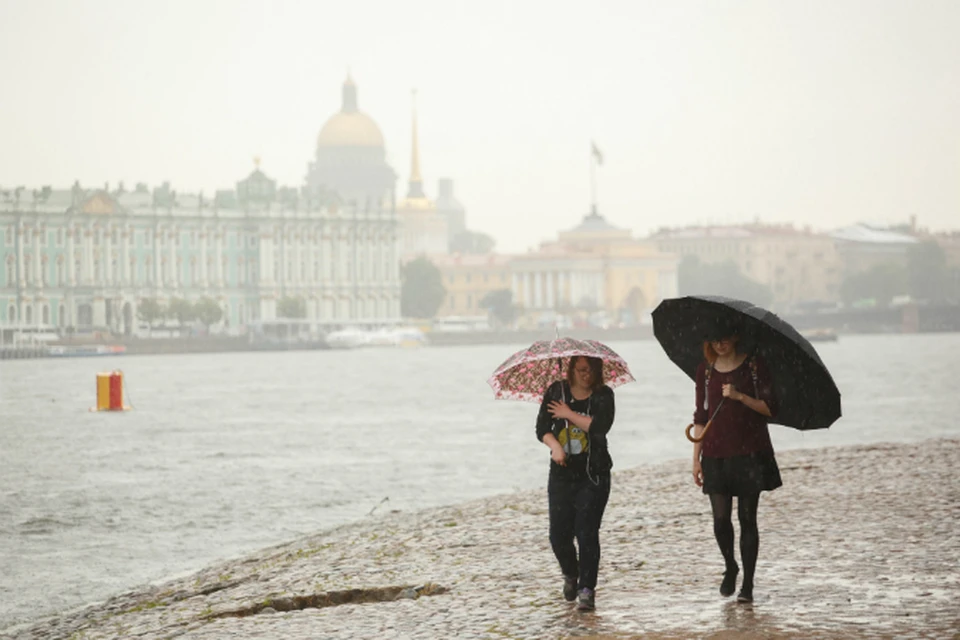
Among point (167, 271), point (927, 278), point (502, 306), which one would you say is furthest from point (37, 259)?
point (927, 278)

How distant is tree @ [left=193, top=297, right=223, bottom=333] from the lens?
285 feet

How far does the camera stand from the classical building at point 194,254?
8462cm

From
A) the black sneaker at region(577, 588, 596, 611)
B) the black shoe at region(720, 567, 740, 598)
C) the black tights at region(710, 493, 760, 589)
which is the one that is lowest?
the black sneaker at region(577, 588, 596, 611)

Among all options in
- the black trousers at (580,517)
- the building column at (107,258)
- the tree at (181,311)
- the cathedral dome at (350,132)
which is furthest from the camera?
the cathedral dome at (350,132)

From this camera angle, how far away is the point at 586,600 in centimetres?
693

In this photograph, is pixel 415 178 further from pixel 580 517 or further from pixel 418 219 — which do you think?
pixel 580 517

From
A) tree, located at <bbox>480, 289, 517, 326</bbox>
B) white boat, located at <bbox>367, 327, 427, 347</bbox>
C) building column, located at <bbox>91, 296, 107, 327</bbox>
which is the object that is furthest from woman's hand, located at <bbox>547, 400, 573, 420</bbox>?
tree, located at <bbox>480, 289, 517, 326</bbox>

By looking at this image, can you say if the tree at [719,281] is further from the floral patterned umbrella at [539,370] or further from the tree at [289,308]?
the floral patterned umbrella at [539,370]

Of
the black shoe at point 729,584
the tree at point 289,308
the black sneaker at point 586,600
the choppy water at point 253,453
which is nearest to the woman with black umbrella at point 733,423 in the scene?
the black shoe at point 729,584

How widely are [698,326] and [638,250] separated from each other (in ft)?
364

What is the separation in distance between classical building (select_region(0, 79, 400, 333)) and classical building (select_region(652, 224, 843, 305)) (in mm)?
36086

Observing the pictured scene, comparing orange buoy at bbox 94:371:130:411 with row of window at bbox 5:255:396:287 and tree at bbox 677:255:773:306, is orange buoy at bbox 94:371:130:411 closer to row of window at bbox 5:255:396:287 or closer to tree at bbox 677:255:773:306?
row of window at bbox 5:255:396:287

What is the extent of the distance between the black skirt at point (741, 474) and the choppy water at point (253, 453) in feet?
15.3

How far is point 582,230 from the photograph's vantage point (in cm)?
12200
